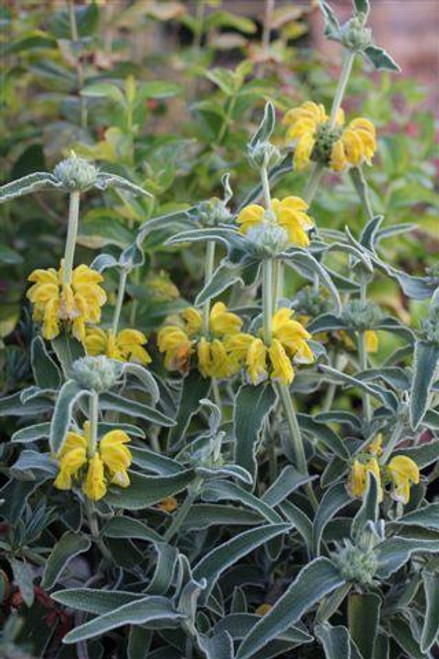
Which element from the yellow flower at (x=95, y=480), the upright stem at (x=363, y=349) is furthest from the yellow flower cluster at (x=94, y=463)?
the upright stem at (x=363, y=349)

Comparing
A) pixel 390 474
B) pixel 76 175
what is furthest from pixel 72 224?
pixel 390 474

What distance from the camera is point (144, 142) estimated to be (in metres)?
1.60

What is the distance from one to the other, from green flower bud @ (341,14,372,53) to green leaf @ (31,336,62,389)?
18.9 inches

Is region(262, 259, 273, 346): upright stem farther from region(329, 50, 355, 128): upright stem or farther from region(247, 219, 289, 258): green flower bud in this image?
region(329, 50, 355, 128): upright stem

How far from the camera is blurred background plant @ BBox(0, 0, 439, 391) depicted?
1.38 m

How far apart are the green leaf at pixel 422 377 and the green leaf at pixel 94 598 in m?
0.30

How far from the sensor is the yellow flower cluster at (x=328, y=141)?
3.68 feet

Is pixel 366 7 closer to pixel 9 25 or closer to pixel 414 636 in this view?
pixel 414 636

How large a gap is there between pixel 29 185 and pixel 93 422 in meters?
0.23

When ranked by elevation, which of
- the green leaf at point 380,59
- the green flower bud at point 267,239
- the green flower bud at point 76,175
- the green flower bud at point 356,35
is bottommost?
the green flower bud at point 267,239

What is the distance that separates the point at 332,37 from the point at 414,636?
0.65 meters

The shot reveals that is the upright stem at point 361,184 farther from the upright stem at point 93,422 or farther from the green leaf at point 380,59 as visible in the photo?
the upright stem at point 93,422

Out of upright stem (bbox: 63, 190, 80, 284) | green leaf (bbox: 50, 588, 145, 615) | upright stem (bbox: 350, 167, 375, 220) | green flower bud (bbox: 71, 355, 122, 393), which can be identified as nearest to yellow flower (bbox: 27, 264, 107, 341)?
upright stem (bbox: 63, 190, 80, 284)

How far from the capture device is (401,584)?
3.42ft
